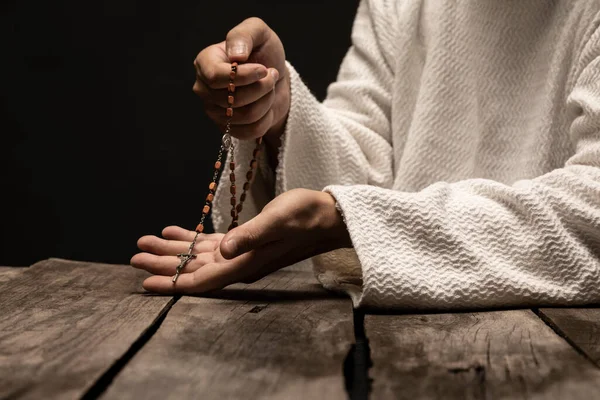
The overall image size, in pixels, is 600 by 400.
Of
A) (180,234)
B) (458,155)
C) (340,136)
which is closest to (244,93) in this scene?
(180,234)

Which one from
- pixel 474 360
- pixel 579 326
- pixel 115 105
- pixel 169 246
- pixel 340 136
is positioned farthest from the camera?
pixel 115 105

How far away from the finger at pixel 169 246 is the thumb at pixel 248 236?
0.48 ft

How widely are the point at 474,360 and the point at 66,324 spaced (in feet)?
1.16

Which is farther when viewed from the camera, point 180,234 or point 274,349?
point 180,234

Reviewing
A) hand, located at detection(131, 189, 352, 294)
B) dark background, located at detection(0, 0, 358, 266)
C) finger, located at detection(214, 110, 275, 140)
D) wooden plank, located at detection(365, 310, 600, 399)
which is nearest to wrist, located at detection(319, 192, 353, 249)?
hand, located at detection(131, 189, 352, 294)

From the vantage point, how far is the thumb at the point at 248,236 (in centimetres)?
71

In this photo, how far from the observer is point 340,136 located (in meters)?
1.12

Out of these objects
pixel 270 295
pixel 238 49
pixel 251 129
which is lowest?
pixel 270 295

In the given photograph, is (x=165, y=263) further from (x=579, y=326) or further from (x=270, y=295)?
(x=579, y=326)

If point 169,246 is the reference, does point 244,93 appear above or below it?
above

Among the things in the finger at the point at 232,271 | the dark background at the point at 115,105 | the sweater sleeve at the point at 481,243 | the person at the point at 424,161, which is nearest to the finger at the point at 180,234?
the person at the point at 424,161

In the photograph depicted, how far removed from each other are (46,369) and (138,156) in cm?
137

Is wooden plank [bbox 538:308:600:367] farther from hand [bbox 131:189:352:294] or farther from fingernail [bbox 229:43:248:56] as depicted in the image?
fingernail [bbox 229:43:248:56]

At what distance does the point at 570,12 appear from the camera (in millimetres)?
1036
